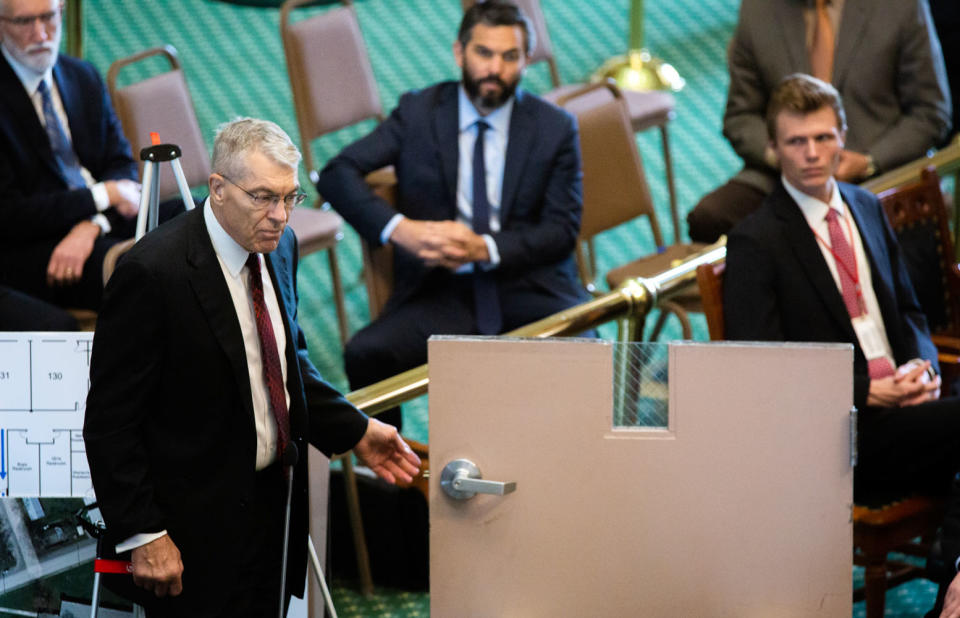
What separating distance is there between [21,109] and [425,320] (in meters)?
1.35

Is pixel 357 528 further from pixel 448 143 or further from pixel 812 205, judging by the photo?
pixel 812 205

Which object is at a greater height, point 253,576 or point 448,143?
point 448,143

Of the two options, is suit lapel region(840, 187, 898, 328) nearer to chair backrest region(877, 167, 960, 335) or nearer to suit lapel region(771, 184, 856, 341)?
suit lapel region(771, 184, 856, 341)

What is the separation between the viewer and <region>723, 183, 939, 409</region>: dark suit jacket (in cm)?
351

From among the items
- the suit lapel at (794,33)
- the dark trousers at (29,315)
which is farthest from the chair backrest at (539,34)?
the dark trousers at (29,315)

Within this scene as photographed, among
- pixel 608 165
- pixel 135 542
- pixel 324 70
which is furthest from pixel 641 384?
pixel 324 70

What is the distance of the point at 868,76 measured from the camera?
4.68m

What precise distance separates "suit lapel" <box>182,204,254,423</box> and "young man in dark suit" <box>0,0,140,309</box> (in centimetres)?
185

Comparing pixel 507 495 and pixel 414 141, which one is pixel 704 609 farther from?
pixel 414 141

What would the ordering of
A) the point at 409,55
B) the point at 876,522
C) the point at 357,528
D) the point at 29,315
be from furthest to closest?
1. the point at 409,55
2. the point at 29,315
3. the point at 357,528
4. the point at 876,522

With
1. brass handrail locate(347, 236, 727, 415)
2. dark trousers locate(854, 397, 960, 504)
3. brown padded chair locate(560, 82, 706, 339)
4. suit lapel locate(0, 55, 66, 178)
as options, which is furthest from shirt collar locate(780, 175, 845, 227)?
suit lapel locate(0, 55, 66, 178)

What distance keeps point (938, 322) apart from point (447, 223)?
4.73ft

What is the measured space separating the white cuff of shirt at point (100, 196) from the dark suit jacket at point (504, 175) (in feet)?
2.10

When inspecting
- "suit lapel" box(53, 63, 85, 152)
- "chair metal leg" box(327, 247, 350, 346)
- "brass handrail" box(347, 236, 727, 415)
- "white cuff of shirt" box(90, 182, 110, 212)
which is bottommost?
"chair metal leg" box(327, 247, 350, 346)
